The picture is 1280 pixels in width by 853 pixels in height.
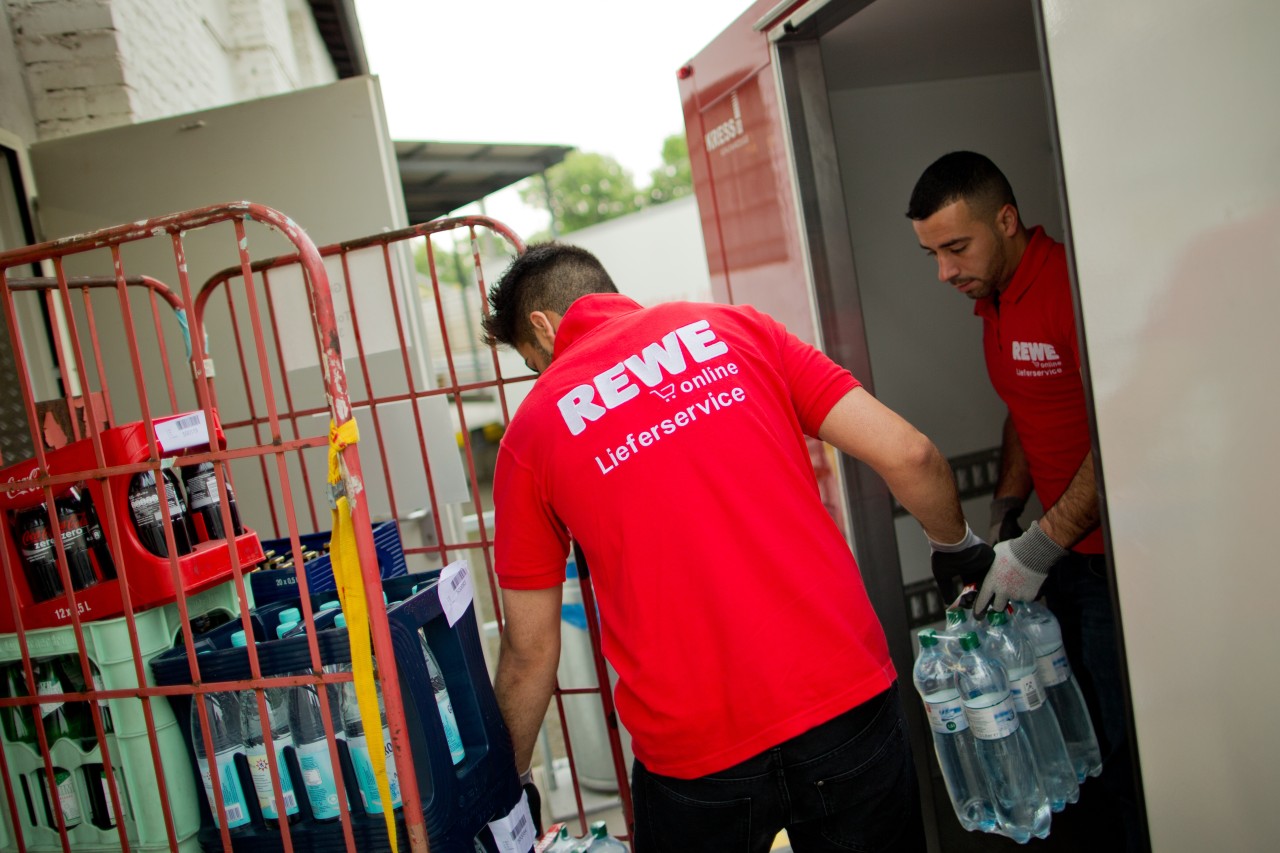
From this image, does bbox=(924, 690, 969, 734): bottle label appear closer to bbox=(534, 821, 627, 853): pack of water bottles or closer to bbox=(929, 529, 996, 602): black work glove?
bbox=(929, 529, 996, 602): black work glove

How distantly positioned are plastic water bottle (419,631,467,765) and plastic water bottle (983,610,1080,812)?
4.59ft

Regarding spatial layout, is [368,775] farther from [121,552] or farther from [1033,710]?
[1033,710]

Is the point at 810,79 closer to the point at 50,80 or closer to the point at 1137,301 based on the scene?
the point at 1137,301

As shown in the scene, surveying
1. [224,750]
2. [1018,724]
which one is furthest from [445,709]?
[1018,724]

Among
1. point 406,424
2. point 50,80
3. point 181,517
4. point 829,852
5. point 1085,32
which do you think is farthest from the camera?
point 50,80

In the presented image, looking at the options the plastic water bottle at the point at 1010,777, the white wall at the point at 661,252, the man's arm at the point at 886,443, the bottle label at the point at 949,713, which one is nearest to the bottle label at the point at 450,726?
the man's arm at the point at 886,443

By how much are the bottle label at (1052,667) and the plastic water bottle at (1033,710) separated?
0.04 m

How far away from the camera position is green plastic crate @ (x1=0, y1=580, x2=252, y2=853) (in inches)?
→ 80.4

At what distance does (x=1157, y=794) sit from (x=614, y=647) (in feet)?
3.65

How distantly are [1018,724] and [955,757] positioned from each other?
235mm

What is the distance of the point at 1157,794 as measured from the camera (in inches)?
68.8

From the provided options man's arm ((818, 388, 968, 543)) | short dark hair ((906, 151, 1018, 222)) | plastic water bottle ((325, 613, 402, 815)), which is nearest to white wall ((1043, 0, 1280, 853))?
man's arm ((818, 388, 968, 543))

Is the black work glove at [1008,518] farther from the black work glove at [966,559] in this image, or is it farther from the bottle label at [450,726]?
the bottle label at [450,726]

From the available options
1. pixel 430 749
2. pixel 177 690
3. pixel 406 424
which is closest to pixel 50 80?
pixel 406 424
